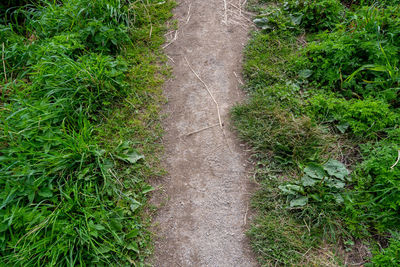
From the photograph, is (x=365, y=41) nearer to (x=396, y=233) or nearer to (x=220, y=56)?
(x=220, y=56)

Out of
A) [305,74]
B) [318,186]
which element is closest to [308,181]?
[318,186]

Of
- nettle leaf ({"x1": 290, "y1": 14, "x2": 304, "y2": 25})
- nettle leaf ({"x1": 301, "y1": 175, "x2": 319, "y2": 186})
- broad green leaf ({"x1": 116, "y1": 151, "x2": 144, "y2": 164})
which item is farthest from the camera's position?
nettle leaf ({"x1": 290, "y1": 14, "x2": 304, "y2": 25})

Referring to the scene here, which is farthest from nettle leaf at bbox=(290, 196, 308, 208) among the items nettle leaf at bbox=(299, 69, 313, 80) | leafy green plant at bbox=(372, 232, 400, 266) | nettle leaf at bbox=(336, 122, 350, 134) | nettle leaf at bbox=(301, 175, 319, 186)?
nettle leaf at bbox=(299, 69, 313, 80)

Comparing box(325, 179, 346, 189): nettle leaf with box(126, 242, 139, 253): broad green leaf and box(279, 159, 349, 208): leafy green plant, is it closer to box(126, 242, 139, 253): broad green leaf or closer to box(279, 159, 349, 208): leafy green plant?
box(279, 159, 349, 208): leafy green plant

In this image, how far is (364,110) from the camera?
2.85 meters

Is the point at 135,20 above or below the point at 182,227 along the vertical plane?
above

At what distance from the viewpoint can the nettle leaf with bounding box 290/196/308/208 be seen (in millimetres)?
2517

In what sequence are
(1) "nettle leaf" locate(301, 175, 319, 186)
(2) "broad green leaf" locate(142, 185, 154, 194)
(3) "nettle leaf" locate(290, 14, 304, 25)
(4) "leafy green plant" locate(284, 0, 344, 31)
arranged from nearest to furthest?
(1) "nettle leaf" locate(301, 175, 319, 186) → (2) "broad green leaf" locate(142, 185, 154, 194) → (4) "leafy green plant" locate(284, 0, 344, 31) → (3) "nettle leaf" locate(290, 14, 304, 25)

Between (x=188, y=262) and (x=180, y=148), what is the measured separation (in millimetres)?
1169

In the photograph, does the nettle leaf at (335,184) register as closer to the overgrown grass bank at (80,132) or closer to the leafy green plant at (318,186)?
the leafy green plant at (318,186)

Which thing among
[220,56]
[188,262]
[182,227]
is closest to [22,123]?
[182,227]

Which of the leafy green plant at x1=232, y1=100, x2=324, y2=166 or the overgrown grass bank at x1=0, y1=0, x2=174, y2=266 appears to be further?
the leafy green plant at x1=232, y1=100, x2=324, y2=166

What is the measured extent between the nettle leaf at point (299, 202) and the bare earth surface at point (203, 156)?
43 cm

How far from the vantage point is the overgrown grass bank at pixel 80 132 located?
7.64 ft
